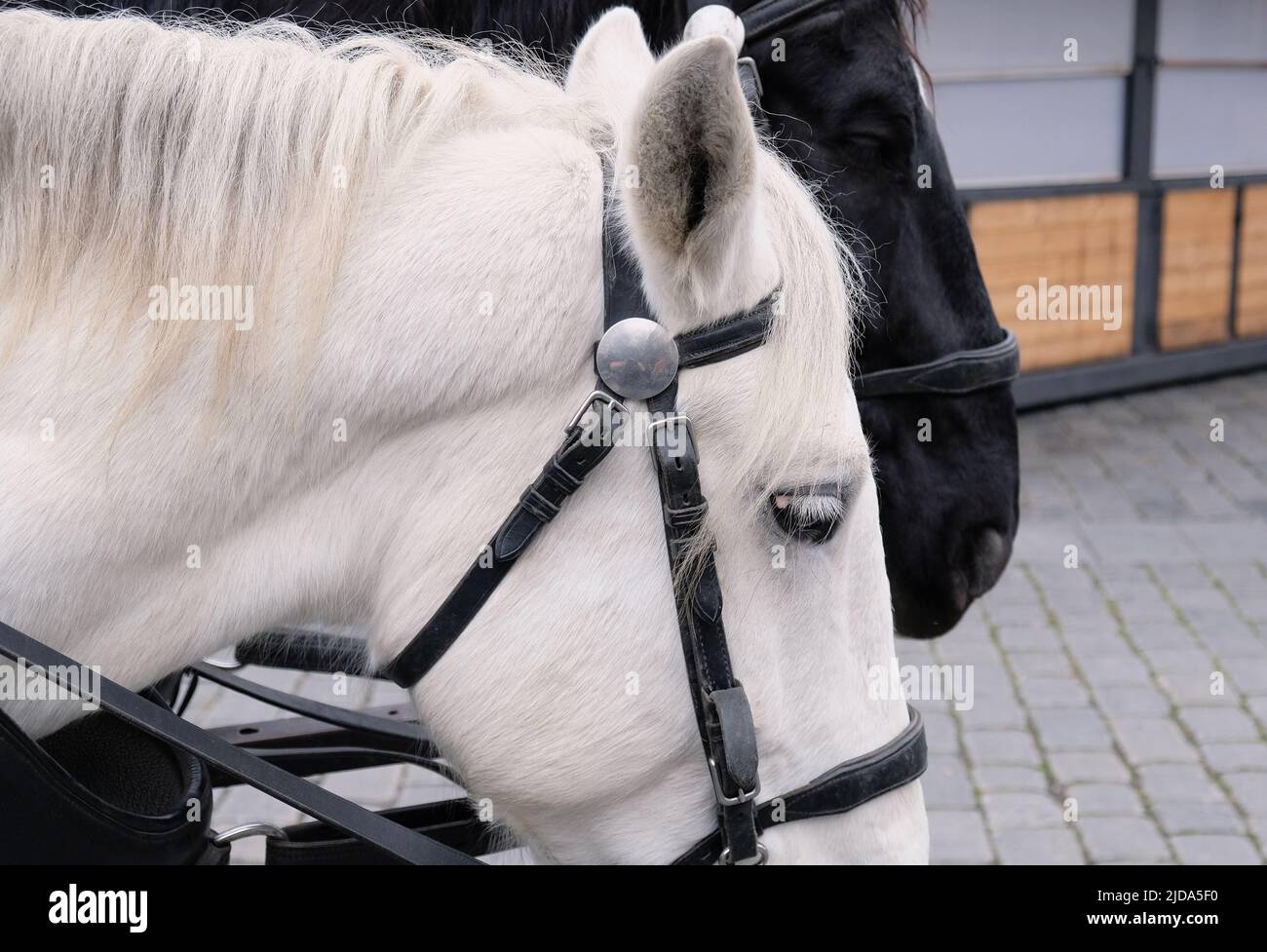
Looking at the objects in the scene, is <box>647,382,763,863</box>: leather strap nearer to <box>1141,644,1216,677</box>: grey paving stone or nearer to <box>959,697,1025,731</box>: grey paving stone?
<box>959,697,1025,731</box>: grey paving stone

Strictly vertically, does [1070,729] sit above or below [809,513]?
below

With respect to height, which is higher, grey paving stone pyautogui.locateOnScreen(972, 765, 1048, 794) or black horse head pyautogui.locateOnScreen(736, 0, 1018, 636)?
black horse head pyautogui.locateOnScreen(736, 0, 1018, 636)

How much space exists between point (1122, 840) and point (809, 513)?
8.34ft

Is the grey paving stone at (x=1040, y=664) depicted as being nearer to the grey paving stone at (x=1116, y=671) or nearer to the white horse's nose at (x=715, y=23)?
the grey paving stone at (x=1116, y=671)

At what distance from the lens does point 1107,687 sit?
4438 millimetres

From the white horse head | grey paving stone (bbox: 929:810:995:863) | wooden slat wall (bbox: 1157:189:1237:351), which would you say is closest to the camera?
the white horse head

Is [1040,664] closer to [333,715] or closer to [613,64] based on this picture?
[333,715]

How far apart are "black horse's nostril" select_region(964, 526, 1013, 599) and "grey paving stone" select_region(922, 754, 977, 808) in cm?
120

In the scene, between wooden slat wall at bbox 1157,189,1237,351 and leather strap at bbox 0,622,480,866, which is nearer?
leather strap at bbox 0,622,480,866

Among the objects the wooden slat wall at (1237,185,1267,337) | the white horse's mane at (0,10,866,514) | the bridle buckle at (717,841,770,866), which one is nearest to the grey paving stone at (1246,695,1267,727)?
the bridle buckle at (717,841,770,866)

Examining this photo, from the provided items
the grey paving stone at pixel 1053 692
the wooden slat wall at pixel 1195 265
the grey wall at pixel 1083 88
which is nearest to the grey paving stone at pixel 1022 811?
the grey paving stone at pixel 1053 692

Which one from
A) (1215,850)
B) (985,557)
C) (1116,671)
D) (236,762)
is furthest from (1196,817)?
(236,762)

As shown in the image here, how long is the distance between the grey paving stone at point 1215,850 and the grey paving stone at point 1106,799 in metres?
0.19

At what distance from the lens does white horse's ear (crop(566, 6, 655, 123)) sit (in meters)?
1.52
